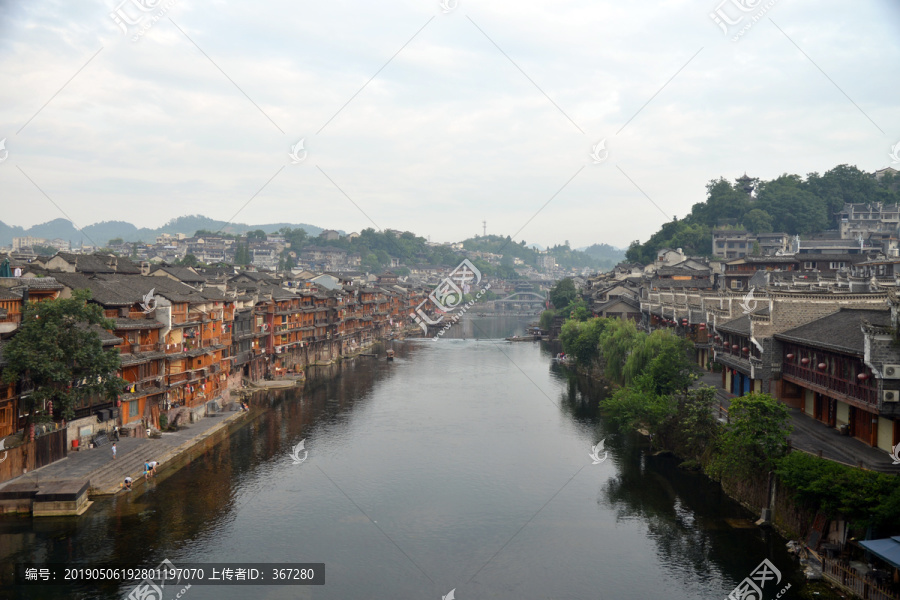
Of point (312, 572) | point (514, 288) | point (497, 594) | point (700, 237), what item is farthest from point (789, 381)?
point (514, 288)

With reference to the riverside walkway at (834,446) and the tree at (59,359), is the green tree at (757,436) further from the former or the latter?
the tree at (59,359)

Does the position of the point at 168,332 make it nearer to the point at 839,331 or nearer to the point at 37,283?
the point at 37,283

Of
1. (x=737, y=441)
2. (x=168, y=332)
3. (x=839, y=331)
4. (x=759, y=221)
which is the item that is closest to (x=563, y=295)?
(x=759, y=221)

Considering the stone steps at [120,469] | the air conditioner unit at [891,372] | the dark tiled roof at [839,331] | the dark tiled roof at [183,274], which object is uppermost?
the dark tiled roof at [183,274]

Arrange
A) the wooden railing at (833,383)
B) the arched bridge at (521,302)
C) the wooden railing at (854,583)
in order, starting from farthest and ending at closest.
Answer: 1. the arched bridge at (521,302)
2. the wooden railing at (833,383)
3. the wooden railing at (854,583)

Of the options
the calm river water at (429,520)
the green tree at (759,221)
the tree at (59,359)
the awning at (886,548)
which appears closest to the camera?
the awning at (886,548)

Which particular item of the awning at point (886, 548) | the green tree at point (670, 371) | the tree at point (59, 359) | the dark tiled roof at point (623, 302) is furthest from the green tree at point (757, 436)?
the dark tiled roof at point (623, 302)

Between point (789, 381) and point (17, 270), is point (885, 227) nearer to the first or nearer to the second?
point (789, 381)
